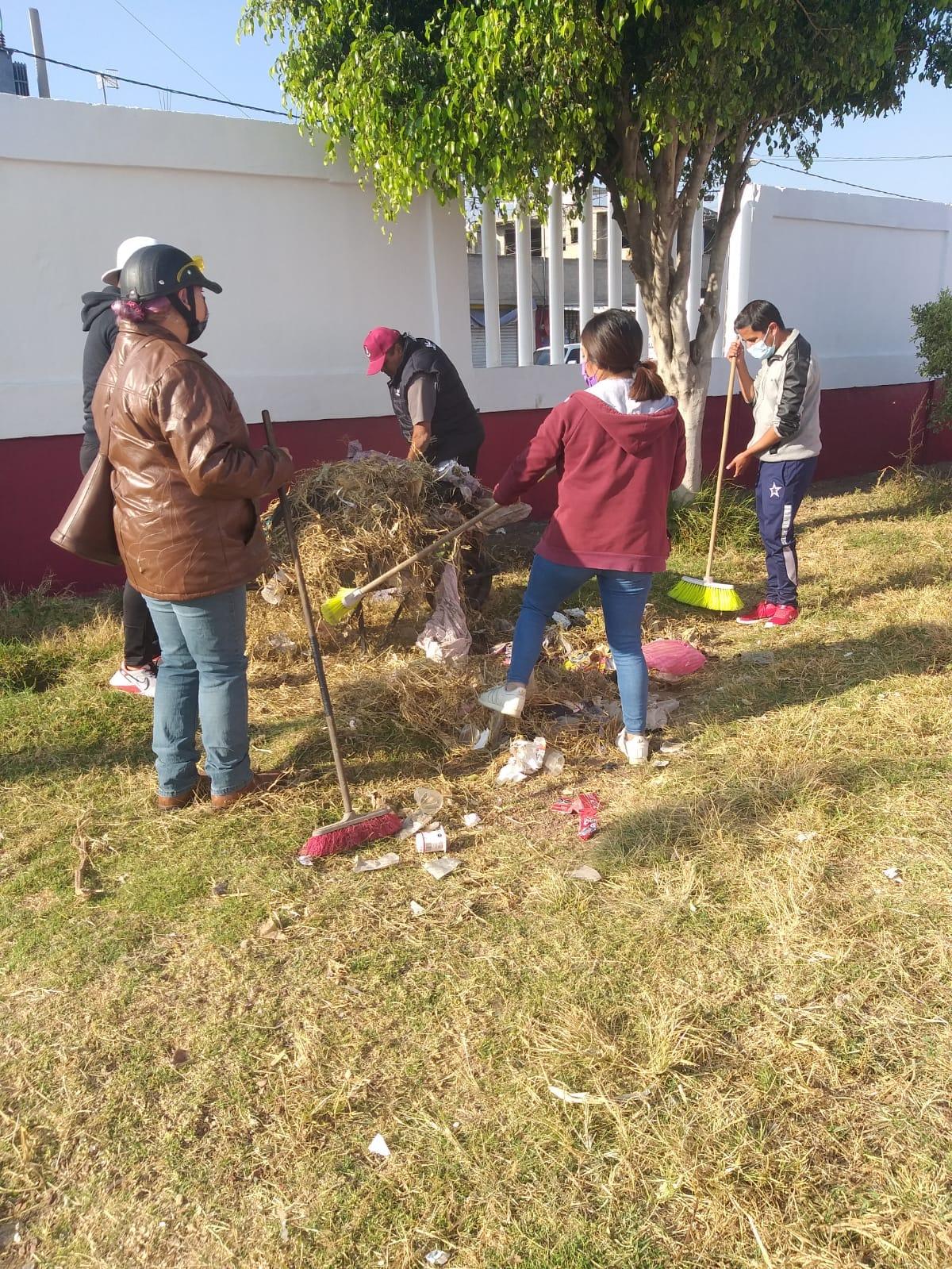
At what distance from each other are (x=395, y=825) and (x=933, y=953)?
1787 millimetres

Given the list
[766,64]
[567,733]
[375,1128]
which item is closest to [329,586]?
[567,733]

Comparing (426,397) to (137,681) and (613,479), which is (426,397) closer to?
(613,479)

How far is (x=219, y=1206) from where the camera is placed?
192cm

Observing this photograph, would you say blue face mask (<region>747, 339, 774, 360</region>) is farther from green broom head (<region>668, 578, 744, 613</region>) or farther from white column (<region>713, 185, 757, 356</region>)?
white column (<region>713, 185, 757, 356</region>)

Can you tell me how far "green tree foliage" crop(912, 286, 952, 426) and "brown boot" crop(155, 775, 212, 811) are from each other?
879 cm

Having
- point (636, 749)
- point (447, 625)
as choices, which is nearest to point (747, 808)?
point (636, 749)

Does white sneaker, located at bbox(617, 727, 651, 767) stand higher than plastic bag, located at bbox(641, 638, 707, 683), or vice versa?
plastic bag, located at bbox(641, 638, 707, 683)

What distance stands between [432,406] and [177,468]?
2330 mm

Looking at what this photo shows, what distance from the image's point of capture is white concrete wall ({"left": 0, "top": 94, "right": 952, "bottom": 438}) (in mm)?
5723

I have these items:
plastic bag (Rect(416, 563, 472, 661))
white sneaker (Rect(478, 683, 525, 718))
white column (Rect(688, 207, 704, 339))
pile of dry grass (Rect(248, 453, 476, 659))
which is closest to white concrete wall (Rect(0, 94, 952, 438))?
white column (Rect(688, 207, 704, 339))

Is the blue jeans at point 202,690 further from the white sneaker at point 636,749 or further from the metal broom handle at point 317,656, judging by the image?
the white sneaker at point 636,749

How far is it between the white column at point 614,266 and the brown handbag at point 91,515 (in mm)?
6209

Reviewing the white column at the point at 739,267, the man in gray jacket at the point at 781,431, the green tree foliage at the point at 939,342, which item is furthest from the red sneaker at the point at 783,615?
the green tree foliage at the point at 939,342

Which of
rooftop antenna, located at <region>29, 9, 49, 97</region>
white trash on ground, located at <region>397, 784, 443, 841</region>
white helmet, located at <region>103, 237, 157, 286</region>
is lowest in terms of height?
white trash on ground, located at <region>397, 784, 443, 841</region>
